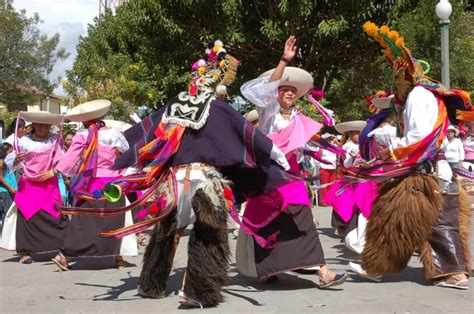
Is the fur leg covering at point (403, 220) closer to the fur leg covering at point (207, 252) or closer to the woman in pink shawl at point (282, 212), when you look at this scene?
the woman in pink shawl at point (282, 212)

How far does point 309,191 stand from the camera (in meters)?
6.23

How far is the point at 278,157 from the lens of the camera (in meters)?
5.45

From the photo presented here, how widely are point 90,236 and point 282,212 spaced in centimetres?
250

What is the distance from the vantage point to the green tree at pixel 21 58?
40.4m

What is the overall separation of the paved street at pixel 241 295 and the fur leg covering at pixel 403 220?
281 millimetres

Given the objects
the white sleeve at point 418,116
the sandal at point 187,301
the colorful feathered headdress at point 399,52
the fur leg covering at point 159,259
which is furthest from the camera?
the colorful feathered headdress at point 399,52

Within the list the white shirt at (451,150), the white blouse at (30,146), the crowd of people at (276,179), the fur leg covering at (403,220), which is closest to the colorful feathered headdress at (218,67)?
the crowd of people at (276,179)

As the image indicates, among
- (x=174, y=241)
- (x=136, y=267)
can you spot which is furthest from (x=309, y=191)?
(x=136, y=267)

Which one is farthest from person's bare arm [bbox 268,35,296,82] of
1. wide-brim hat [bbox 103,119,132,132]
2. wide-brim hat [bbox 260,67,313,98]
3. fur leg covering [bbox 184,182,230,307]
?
wide-brim hat [bbox 103,119,132,132]

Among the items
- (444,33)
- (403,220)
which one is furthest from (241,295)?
(444,33)

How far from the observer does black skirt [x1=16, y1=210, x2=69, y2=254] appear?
309 inches

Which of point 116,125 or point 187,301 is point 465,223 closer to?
point 187,301

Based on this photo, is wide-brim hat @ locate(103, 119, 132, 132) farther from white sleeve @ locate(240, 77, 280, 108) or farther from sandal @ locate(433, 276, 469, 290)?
sandal @ locate(433, 276, 469, 290)

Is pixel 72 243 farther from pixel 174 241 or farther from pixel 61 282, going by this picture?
pixel 174 241
